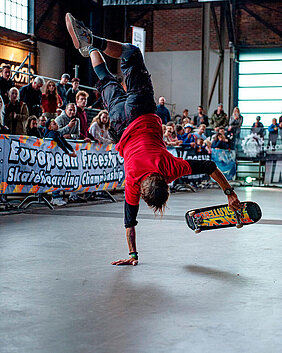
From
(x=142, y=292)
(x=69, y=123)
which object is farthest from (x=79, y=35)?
(x=69, y=123)

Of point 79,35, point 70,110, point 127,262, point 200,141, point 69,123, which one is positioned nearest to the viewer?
point 127,262

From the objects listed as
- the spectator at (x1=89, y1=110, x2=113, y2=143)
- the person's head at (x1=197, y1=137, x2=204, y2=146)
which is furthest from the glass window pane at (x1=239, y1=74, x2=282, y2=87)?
the spectator at (x1=89, y1=110, x2=113, y2=143)

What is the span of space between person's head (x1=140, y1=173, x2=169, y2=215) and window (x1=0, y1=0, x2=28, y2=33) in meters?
16.9

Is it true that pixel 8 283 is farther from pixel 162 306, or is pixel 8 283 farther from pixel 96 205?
pixel 96 205

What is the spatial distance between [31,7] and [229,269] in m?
18.9

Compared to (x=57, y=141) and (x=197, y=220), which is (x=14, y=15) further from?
(x=197, y=220)

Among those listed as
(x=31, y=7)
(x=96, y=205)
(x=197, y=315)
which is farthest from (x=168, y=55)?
(x=197, y=315)

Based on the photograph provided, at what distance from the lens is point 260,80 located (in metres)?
26.8

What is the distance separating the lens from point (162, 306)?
3480 mm

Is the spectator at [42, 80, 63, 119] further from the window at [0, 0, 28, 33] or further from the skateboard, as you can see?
the window at [0, 0, 28, 33]

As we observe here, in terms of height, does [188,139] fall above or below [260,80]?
below

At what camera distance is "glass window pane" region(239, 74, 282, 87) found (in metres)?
26.4

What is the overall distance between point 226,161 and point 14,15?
968cm

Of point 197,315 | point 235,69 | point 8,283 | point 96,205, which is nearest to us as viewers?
point 197,315
